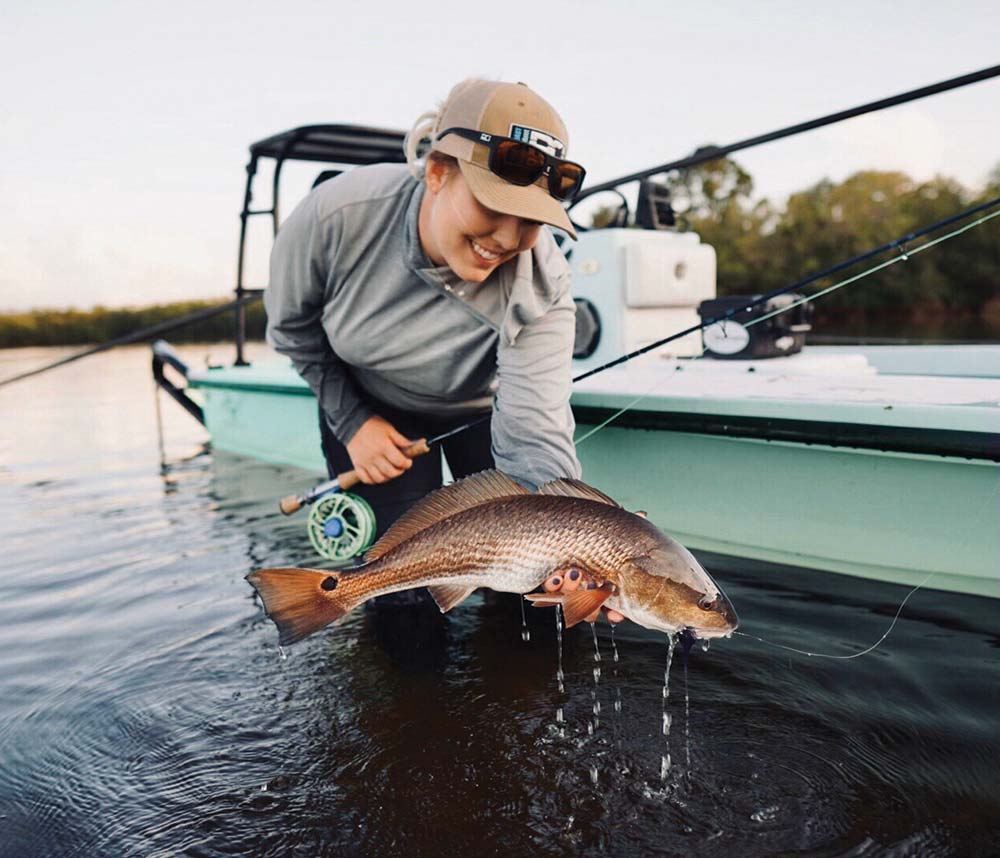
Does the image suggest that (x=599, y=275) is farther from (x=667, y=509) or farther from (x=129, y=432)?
(x=129, y=432)

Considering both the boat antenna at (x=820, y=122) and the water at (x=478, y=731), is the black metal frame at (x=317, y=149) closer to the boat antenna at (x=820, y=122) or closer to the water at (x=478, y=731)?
the boat antenna at (x=820, y=122)

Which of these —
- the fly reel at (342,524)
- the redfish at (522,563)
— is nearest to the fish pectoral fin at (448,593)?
the redfish at (522,563)

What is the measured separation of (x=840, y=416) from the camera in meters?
3.68

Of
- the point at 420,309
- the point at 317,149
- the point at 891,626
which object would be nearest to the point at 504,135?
the point at 420,309

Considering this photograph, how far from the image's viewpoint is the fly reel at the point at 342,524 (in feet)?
11.3

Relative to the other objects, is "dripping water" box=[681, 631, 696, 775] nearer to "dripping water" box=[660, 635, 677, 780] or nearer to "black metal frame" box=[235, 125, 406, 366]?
"dripping water" box=[660, 635, 677, 780]

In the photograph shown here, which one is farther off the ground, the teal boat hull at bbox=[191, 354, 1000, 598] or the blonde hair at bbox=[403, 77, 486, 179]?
the blonde hair at bbox=[403, 77, 486, 179]

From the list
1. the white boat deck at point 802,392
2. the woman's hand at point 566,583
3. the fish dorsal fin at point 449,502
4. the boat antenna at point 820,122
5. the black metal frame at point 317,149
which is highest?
the black metal frame at point 317,149

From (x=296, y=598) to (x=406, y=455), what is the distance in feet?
3.04

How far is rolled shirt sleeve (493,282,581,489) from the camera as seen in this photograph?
2861 mm

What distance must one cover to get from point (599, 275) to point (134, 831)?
165 inches

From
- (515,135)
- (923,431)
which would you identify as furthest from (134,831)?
(923,431)

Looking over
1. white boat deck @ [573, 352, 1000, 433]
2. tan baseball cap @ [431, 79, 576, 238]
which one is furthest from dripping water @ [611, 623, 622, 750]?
tan baseball cap @ [431, 79, 576, 238]

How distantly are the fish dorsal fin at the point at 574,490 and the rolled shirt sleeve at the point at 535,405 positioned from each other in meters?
0.33
